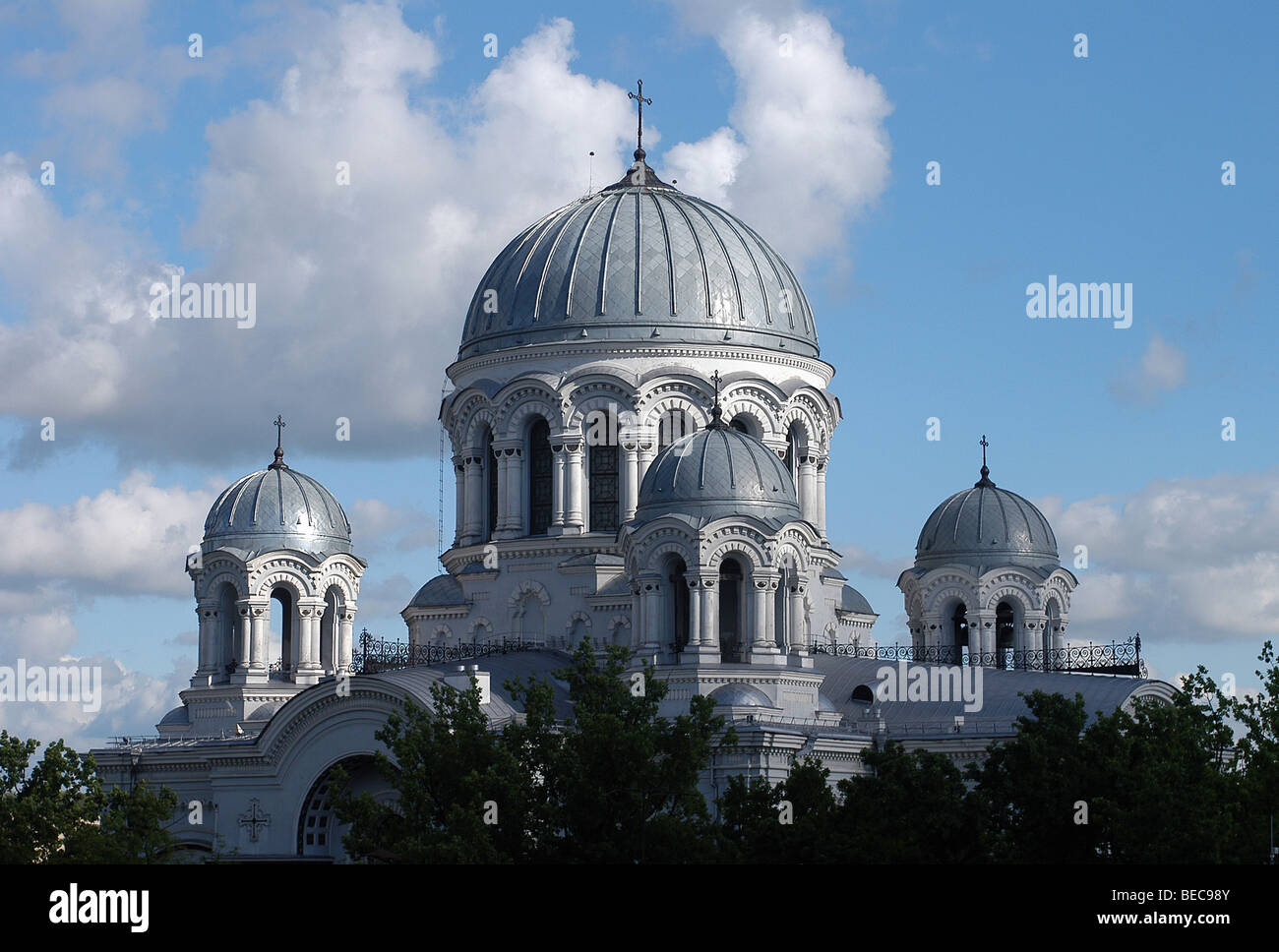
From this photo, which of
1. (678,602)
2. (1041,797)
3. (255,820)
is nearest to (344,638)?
(255,820)

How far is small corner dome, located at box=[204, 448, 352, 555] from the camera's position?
181 feet

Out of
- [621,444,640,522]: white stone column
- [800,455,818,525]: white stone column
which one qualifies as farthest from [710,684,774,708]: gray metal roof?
[800,455,818,525]: white stone column

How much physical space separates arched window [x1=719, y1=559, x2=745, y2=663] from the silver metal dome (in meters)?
1.46

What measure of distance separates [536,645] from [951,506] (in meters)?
11.3

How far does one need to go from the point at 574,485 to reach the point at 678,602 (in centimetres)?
547

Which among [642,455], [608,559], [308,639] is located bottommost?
[308,639]

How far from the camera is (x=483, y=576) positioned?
54.3 m

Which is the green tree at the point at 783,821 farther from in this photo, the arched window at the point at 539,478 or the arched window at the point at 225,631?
the arched window at the point at 225,631

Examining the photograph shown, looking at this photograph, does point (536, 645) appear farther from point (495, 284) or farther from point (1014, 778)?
point (1014, 778)

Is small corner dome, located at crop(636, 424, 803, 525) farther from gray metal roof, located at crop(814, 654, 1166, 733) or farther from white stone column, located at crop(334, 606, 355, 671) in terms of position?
white stone column, located at crop(334, 606, 355, 671)

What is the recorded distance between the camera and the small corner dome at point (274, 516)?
55.1 m

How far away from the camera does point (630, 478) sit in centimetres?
5306

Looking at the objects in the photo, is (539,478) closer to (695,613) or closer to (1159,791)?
(695,613)
